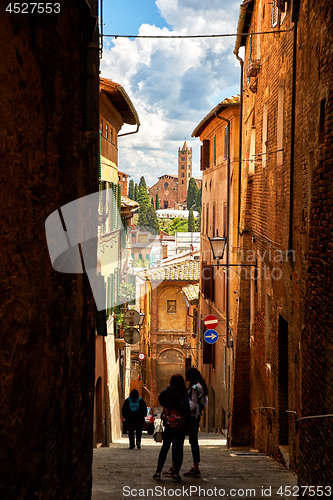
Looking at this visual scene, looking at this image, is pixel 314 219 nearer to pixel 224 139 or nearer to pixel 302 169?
pixel 302 169

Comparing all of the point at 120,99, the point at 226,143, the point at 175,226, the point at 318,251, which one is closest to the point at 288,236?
the point at 318,251

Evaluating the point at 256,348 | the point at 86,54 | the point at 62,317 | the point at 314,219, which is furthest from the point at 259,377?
the point at 86,54

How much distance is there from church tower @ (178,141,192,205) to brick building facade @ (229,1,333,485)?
16402 cm

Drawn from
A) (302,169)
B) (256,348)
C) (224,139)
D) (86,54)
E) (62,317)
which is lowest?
(256,348)

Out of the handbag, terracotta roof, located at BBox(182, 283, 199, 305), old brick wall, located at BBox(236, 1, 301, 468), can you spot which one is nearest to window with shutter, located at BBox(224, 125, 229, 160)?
old brick wall, located at BBox(236, 1, 301, 468)

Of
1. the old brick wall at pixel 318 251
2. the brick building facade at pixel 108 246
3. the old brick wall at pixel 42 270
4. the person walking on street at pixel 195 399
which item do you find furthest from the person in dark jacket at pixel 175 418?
the brick building facade at pixel 108 246

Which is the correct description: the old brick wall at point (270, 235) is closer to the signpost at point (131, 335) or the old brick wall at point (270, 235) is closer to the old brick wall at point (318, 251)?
the old brick wall at point (318, 251)

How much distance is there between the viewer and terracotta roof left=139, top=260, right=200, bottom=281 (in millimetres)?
32281

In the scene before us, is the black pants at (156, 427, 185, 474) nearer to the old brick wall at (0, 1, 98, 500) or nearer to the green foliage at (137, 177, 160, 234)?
the old brick wall at (0, 1, 98, 500)

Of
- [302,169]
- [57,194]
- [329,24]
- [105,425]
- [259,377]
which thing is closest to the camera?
[57,194]

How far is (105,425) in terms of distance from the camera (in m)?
15.5

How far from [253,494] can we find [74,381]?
2578 millimetres

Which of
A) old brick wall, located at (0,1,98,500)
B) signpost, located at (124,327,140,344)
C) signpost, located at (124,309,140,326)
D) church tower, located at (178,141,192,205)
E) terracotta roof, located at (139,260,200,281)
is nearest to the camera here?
old brick wall, located at (0,1,98,500)

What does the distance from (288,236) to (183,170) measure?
171 metres
